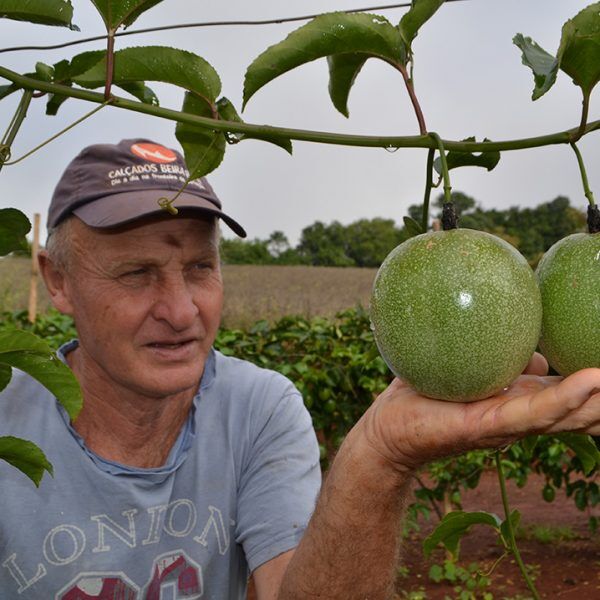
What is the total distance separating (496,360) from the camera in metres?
1.04

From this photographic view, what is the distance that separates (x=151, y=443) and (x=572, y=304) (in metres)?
1.45

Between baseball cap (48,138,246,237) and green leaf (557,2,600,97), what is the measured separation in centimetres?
123

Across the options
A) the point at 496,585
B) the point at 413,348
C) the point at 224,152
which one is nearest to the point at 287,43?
the point at 224,152

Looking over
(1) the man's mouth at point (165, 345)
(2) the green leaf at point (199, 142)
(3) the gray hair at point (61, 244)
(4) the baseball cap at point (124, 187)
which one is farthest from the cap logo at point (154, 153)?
(2) the green leaf at point (199, 142)

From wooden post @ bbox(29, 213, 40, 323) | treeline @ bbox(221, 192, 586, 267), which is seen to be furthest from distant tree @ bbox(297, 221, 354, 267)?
wooden post @ bbox(29, 213, 40, 323)

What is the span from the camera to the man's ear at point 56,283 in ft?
7.32

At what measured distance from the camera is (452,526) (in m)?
1.69

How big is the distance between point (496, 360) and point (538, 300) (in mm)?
109

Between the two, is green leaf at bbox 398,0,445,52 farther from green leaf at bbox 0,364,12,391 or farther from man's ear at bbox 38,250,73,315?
man's ear at bbox 38,250,73,315

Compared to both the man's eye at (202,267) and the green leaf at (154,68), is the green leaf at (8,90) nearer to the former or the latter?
the green leaf at (154,68)

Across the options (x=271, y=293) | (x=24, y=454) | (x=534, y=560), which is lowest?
(x=534, y=560)

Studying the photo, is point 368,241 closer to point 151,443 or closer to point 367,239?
point 367,239

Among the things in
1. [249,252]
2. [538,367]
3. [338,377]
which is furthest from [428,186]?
[249,252]

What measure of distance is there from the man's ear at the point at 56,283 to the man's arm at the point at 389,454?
0.98 metres
